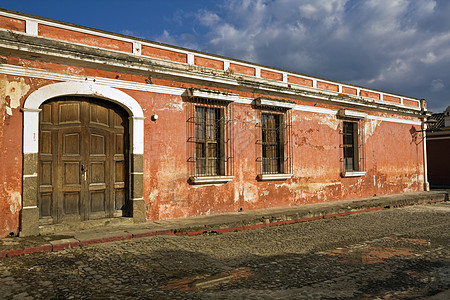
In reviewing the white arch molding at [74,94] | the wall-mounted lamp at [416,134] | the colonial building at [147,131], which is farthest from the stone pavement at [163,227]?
the wall-mounted lamp at [416,134]

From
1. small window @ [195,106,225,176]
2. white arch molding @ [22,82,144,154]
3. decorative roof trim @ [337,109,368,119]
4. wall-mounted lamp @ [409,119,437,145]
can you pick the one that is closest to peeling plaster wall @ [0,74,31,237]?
white arch molding @ [22,82,144,154]

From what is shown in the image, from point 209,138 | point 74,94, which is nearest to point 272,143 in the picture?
point 209,138

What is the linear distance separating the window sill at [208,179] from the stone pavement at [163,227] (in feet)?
2.82

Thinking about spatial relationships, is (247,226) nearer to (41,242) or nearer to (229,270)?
(229,270)

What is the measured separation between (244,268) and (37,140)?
15.1 ft

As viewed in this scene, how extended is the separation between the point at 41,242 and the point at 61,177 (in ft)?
4.99

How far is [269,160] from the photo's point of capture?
10.8m

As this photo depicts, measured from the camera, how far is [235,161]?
32.1 ft

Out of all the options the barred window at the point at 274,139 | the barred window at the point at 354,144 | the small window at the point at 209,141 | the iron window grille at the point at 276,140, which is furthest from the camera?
the barred window at the point at 354,144

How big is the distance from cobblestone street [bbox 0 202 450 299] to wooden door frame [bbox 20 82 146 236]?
52.4 inches

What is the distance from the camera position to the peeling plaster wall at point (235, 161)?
6641 millimetres

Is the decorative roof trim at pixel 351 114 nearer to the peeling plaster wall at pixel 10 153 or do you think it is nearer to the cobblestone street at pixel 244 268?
the cobblestone street at pixel 244 268

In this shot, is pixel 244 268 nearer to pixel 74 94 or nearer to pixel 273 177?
pixel 74 94

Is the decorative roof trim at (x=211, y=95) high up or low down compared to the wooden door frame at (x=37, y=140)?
up
